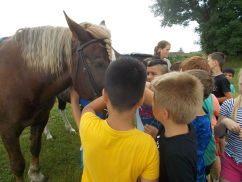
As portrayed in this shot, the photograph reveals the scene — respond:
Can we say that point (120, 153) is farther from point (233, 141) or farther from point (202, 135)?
point (233, 141)

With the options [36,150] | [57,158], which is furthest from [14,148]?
[57,158]

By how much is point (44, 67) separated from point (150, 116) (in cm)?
124

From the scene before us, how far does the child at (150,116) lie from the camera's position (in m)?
1.43

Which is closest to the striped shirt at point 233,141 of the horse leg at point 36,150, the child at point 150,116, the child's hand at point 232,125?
the child's hand at point 232,125

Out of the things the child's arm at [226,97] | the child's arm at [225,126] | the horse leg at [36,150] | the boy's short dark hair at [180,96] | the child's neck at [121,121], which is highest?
the boy's short dark hair at [180,96]

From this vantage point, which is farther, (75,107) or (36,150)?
(36,150)

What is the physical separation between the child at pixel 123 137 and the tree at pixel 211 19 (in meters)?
24.0

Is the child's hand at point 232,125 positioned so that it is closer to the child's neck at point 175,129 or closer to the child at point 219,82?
the child's neck at point 175,129

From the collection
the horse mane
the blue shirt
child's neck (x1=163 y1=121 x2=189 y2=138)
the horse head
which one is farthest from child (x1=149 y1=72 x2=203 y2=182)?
the horse mane

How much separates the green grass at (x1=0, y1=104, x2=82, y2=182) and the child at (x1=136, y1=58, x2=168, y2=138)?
167cm

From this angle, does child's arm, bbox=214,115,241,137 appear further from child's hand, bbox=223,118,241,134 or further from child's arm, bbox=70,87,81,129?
child's arm, bbox=70,87,81,129

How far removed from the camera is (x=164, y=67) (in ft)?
7.84

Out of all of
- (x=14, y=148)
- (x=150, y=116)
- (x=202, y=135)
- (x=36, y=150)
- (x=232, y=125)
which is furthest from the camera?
(x=36, y=150)

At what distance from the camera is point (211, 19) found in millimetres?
22141
